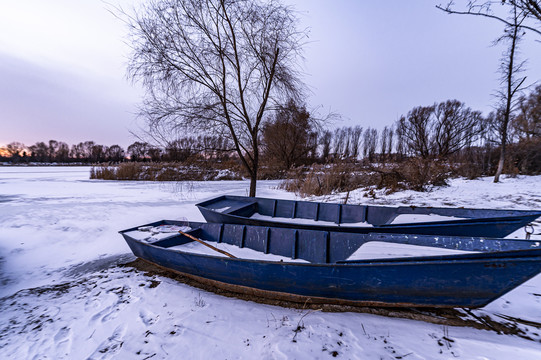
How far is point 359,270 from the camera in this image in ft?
8.30

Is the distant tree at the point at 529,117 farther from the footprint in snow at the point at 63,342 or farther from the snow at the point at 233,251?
the footprint in snow at the point at 63,342


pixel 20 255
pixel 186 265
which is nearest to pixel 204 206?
pixel 186 265

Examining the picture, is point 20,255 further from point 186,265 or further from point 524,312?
point 524,312

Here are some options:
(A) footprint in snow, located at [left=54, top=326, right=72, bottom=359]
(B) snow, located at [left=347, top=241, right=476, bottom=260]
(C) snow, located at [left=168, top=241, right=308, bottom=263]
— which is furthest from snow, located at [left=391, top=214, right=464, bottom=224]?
(A) footprint in snow, located at [left=54, top=326, right=72, bottom=359]

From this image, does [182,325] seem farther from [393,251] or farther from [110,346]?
[393,251]

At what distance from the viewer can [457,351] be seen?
209 cm

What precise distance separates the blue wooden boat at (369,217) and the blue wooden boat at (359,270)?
0.90 metres

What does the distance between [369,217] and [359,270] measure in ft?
9.99

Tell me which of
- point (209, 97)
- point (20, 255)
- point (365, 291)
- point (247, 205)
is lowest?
point (20, 255)

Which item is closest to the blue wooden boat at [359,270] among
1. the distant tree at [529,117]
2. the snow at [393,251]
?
the snow at [393,251]

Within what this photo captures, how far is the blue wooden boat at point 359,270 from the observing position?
2141 mm

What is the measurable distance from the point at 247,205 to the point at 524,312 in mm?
5381

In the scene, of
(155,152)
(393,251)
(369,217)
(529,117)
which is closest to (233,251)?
(393,251)

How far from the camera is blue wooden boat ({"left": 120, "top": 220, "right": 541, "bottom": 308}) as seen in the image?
2141mm
